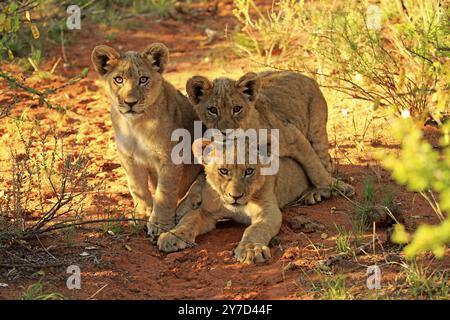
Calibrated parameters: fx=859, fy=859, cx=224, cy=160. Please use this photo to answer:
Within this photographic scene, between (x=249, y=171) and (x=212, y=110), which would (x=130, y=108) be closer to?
(x=212, y=110)

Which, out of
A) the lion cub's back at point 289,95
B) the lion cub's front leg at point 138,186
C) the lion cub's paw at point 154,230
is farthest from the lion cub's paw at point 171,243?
the lion cub's back at point 289,95

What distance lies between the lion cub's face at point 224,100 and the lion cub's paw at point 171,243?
862 millimetres

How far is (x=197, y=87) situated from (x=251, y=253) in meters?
1.48

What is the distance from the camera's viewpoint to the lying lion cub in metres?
5.96

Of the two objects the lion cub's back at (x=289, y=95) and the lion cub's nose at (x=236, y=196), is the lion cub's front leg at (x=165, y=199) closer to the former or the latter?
the lion cub's nose at (x=236, y=196)

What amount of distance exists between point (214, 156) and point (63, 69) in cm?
504

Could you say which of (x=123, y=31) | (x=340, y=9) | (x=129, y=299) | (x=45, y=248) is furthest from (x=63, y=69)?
(x=129, y=299)

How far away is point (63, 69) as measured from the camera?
10641 millimetres

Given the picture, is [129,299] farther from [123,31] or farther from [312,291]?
[123,31]

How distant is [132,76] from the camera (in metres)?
6.28

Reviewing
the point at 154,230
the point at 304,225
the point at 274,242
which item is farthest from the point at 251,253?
the point at 154,230

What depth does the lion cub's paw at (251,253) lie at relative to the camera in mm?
5777

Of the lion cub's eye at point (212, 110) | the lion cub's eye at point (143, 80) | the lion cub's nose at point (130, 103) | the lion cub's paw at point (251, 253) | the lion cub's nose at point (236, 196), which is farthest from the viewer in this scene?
the lion cub's eye at point (212, 110)

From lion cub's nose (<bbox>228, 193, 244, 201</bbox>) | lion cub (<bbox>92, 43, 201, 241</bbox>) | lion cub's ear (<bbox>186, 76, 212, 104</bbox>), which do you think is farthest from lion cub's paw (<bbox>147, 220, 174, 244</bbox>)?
lion cub's ear (<bbox>186, 76, 212, 104</bbox>)
